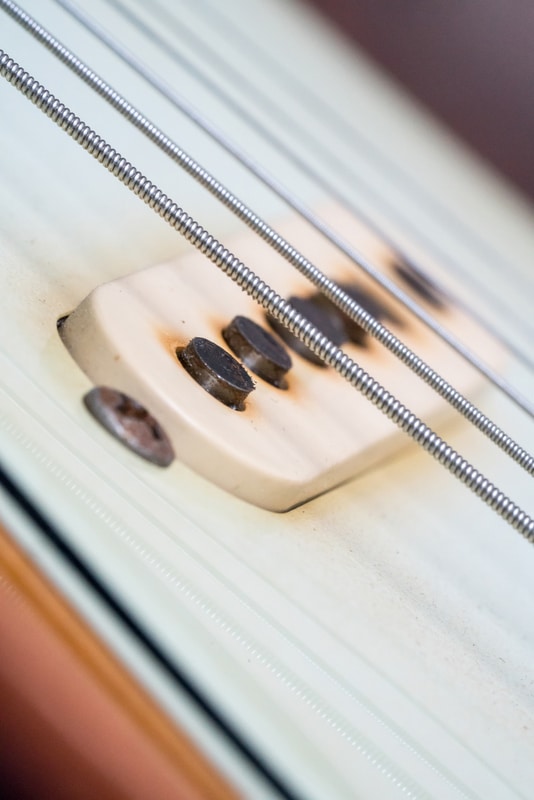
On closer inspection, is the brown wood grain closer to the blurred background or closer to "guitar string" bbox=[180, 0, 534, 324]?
"guitar string" bbox=[180, 0, 534, 324]

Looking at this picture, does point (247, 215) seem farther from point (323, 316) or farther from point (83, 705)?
point (83, 705)

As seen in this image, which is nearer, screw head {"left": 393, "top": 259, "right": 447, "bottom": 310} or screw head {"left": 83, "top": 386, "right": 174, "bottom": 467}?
screw head {"left": 83, "top": 386, "right": 174, "bottom": 467}

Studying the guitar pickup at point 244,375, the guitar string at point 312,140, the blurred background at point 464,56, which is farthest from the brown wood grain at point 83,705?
the blurred background at point 464,56

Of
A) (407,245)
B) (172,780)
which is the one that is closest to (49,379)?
(172,780)

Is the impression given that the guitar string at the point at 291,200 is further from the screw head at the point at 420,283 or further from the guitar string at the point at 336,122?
the guitar string at the point at 336,122

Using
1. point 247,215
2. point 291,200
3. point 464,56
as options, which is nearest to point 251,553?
point 247,215

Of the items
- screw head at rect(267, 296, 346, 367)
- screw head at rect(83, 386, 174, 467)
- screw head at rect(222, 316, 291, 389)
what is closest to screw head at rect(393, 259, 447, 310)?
screw head at rect(267, 296, 346, 367)
